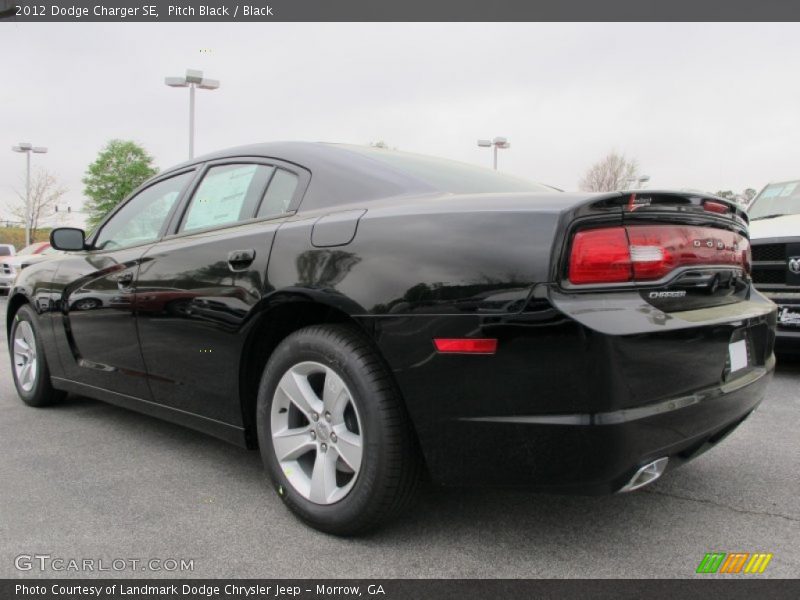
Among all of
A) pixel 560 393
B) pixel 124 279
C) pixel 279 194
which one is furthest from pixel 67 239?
pixel 560 393

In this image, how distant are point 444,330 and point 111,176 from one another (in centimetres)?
3846

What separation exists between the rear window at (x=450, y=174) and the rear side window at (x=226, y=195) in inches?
17.6

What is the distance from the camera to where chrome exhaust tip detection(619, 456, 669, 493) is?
1912mm

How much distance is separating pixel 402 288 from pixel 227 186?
4.49ft

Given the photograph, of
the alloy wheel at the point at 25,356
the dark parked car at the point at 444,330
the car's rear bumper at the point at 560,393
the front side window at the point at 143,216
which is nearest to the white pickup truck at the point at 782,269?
the dark parked car at the point at 444,330

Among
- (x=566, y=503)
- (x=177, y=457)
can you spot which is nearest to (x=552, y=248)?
(x=566, y=503)

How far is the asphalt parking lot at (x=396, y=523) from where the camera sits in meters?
2.10

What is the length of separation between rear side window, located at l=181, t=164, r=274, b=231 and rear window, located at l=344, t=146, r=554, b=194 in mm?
447

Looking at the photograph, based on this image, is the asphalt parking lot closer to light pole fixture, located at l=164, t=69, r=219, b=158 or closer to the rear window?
the rear window

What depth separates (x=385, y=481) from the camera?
6.81ft

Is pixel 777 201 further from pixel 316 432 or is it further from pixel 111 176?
pixel 111 176

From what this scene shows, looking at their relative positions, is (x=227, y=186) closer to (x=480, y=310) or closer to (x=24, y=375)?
(x=480, y=310)

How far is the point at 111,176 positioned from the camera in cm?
Result: 3616

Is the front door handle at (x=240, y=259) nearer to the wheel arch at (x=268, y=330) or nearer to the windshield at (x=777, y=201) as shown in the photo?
the wheel arch at (x=268, y=330)
